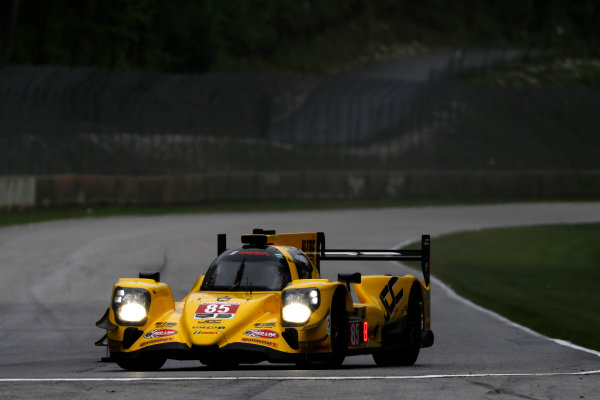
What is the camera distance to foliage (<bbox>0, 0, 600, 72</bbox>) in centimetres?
6156

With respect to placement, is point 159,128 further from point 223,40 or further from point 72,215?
point 223,40

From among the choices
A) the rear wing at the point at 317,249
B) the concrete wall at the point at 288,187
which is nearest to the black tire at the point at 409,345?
the rear wing at the point at 317,249

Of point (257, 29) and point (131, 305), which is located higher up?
point (257, 29)

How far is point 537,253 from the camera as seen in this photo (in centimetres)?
3158

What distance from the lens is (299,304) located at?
35.2 ft

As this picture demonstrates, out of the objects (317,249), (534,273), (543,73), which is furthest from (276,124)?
(543,73)

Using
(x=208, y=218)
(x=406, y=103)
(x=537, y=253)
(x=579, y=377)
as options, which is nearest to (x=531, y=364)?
(x=579, y=377)

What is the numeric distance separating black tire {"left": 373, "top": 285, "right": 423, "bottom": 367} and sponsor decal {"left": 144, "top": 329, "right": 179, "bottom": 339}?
2.58m

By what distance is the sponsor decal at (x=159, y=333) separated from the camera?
10719 millimetres

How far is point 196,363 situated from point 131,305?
1856 mm

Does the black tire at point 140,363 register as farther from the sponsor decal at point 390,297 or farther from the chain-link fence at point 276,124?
the chain-link fence at point 276,124

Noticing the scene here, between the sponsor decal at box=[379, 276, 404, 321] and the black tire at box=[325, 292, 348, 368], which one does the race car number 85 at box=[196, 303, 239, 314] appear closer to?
the black tire at box=[325, 292, 348, 368]

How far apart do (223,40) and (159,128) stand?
34.2 m

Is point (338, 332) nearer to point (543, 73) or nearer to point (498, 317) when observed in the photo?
point (498, 317)
